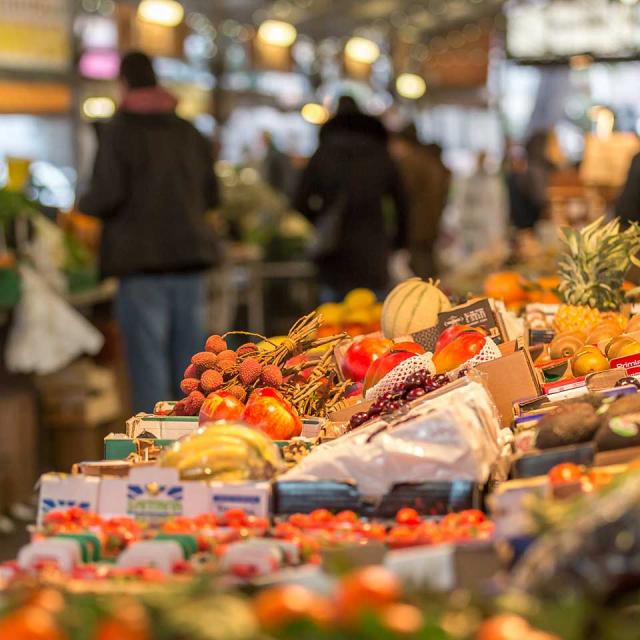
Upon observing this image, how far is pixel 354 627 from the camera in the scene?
1606mm

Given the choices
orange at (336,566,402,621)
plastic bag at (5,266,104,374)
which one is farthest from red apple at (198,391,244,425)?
plastic bag at (5,266,104,374)

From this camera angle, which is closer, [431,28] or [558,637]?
[558,637]

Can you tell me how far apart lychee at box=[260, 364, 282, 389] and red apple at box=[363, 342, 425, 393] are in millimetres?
237

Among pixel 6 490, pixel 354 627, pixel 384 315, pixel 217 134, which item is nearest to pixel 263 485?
pixel 354 627

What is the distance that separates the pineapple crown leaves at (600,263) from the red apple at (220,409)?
1825 mm

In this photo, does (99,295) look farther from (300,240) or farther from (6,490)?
(300,240)

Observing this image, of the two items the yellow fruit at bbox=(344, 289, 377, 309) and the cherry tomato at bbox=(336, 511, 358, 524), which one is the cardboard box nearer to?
the cherry tomato at bbox=(336, 511, 358, 524)

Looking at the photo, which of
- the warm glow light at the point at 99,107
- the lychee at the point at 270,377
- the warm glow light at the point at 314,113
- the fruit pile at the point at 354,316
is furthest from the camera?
the warm glow light at the point at 314,113

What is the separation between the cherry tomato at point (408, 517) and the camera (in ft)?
7.94

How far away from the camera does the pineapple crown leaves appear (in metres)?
4.52

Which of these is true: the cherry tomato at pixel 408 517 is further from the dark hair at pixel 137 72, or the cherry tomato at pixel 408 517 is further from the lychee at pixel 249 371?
the dark hair at pixel 137 72

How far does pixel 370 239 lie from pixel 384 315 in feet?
13.7

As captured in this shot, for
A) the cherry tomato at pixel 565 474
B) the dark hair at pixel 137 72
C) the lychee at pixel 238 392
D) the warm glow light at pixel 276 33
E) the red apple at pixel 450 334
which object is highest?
the warm glow light at pixel 276 33

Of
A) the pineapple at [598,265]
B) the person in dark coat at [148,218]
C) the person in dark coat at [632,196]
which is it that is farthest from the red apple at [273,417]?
the person in dark coat at [632,196]
